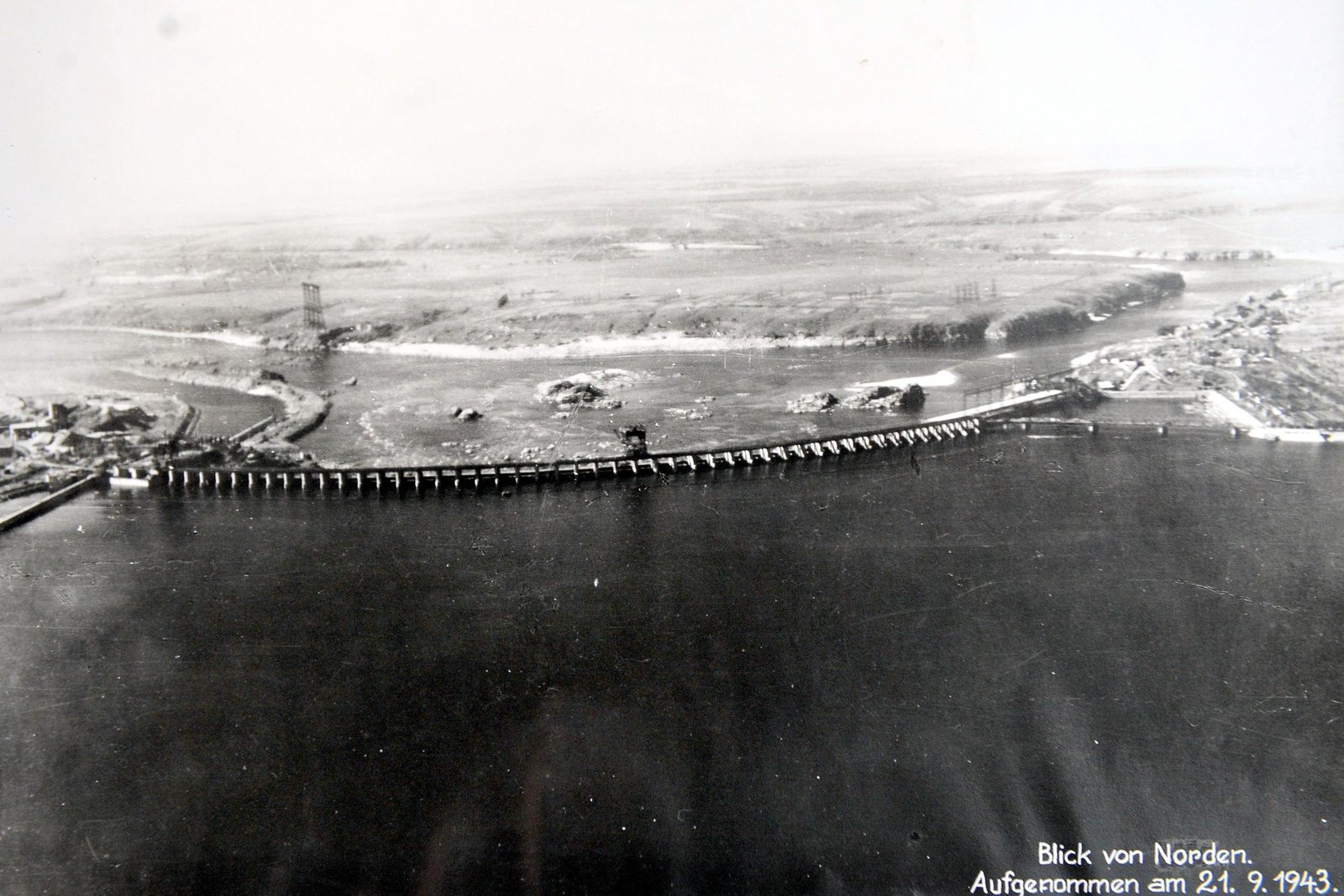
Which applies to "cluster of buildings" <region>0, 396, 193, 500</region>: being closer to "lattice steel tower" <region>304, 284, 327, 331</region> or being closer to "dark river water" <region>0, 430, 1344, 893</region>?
"dark river water" <region>0, 430, 1344, 893</region>

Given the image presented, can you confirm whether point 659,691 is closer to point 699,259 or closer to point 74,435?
point 699,259

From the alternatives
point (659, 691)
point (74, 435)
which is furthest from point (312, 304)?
point (659, 691)

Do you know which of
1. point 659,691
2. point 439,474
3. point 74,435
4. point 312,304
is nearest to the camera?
point 659,691

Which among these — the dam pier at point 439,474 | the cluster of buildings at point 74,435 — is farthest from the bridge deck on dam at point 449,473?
the cluster of buildings at point 74,435

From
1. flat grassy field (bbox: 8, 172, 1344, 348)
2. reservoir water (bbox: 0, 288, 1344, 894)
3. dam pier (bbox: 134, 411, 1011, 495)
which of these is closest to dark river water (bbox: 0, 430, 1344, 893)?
reservoir water (bbox: 0, 288, 1344, 894)

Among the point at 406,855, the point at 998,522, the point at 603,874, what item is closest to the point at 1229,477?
the point at 998,522

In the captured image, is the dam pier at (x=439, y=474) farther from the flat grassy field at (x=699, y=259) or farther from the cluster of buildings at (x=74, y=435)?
the flat grassy field at (x=699, y=259)
